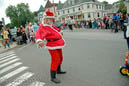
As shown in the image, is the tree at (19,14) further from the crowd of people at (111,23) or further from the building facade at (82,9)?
the crowd of people at (111,23)

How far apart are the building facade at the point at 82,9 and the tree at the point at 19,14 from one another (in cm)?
2061

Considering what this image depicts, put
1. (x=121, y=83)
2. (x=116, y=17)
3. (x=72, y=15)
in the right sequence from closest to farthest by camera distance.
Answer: (x=121, y=83) < (x=116, y=17) < (x=72, y=15)

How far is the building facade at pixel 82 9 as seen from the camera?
160 feet

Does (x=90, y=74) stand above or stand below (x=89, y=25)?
below

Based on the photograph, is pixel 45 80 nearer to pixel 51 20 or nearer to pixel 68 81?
pixel 68 81

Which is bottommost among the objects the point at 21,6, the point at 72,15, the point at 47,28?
the point at 47,28

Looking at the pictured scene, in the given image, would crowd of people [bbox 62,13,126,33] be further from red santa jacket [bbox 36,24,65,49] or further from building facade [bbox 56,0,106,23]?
building facade [bbox 56,0,106,23]

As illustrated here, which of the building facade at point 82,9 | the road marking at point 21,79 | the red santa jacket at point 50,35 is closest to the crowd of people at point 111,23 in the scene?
the red santa jacket at point 50,35

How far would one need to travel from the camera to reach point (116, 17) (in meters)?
13.3

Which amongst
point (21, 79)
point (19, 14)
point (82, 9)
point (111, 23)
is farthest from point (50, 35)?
point (19, 14)

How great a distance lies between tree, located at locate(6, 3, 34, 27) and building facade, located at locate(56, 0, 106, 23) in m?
20.6

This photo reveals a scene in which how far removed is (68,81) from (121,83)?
1.35 metres

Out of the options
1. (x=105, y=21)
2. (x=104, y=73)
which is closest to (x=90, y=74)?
(x=104, y=73)

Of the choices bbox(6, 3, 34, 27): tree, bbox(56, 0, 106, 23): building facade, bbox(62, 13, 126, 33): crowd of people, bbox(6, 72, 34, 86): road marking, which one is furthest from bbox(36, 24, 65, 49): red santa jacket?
bbox(6, 3, 34, 27): tree
